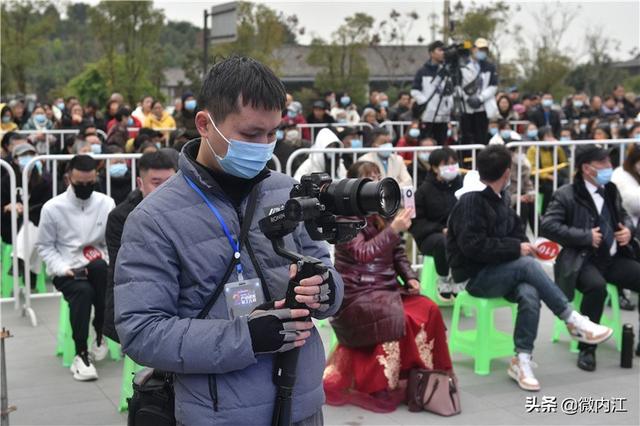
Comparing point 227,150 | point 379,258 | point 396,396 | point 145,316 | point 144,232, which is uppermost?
point 227,150

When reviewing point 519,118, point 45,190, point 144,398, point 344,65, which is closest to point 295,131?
point 45,190

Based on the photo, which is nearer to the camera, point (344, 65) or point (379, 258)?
point (379, 258)

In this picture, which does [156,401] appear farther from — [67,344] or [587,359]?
[587,359]

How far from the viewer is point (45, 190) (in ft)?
25.5

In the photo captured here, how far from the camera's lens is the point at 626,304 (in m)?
7.36

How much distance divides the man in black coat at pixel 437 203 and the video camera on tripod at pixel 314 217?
15.2ft

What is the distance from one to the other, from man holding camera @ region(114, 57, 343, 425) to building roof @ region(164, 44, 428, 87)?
2753 centimetres

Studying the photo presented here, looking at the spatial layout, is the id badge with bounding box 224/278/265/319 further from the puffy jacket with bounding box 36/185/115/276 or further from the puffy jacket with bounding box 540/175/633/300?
the puffy jacket with bounding box 540/175/633/300

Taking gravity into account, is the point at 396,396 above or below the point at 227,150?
below

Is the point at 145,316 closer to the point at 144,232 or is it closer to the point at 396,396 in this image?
the point at 144,232

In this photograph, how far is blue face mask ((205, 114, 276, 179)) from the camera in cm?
230

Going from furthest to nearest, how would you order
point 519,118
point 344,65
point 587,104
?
1. point 344,65
2. point 587,104
3. point 519,118

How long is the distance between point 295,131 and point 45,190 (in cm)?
517

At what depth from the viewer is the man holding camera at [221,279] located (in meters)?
2.23
